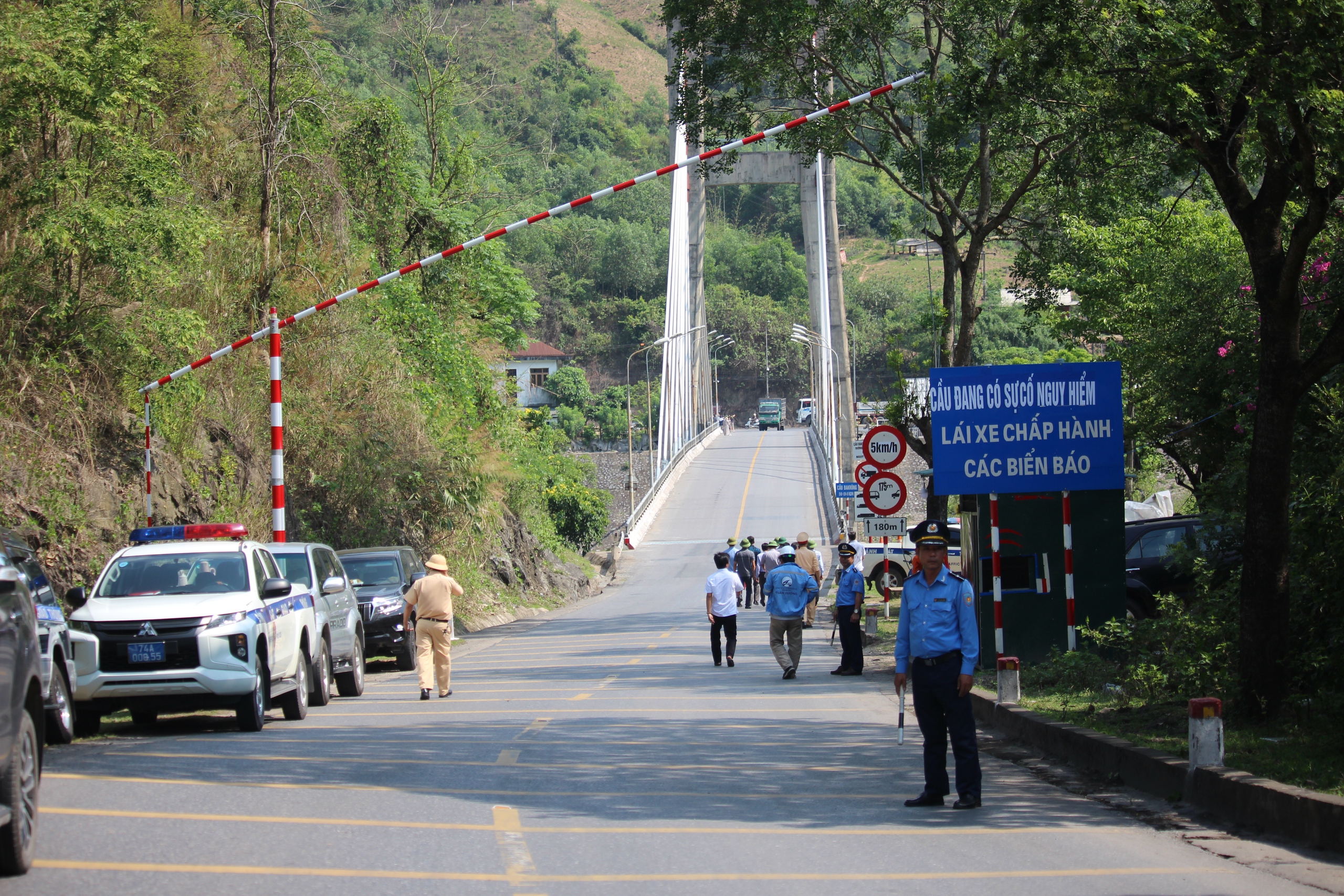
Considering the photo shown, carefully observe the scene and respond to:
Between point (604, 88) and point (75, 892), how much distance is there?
200 m

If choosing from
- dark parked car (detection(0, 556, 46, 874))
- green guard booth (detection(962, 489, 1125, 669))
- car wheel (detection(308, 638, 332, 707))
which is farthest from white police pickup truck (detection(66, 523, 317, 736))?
green guard booth (detection(962, 489, 1125, 669))

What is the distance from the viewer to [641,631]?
28.3m

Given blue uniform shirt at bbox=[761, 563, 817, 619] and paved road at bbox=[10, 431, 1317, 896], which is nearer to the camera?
paved road at bbox=[10, 431, 1317, 896]

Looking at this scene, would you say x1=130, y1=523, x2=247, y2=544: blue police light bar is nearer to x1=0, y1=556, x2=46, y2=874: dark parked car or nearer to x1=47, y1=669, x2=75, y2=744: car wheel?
x1=47, y1=669, x2=75, y2=744: car wheel

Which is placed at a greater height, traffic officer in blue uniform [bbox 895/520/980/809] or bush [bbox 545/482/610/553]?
bush [bbox 545/482/610/553]

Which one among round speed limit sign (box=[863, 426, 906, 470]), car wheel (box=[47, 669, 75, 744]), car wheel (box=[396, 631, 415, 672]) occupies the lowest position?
car wheel (box=[396, 631, 415, 672])

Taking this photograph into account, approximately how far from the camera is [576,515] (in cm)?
6725

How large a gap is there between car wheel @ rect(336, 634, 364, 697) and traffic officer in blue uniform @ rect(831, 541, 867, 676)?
614 cm

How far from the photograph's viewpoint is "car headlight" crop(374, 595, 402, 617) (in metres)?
20.0

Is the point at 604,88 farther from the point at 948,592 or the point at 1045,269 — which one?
the point at 948,592

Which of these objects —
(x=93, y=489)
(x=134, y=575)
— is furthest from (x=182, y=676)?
(x=93, y=489)

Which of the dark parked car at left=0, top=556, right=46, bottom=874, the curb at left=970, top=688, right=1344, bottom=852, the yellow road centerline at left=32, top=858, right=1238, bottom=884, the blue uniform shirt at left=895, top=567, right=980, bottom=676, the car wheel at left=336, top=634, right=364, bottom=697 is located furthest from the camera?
→ the car wheel at left=336, top=634, right=364, bottom=697

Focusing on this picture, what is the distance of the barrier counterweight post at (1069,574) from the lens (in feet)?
48.3

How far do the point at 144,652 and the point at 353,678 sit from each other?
4906 millimetres
